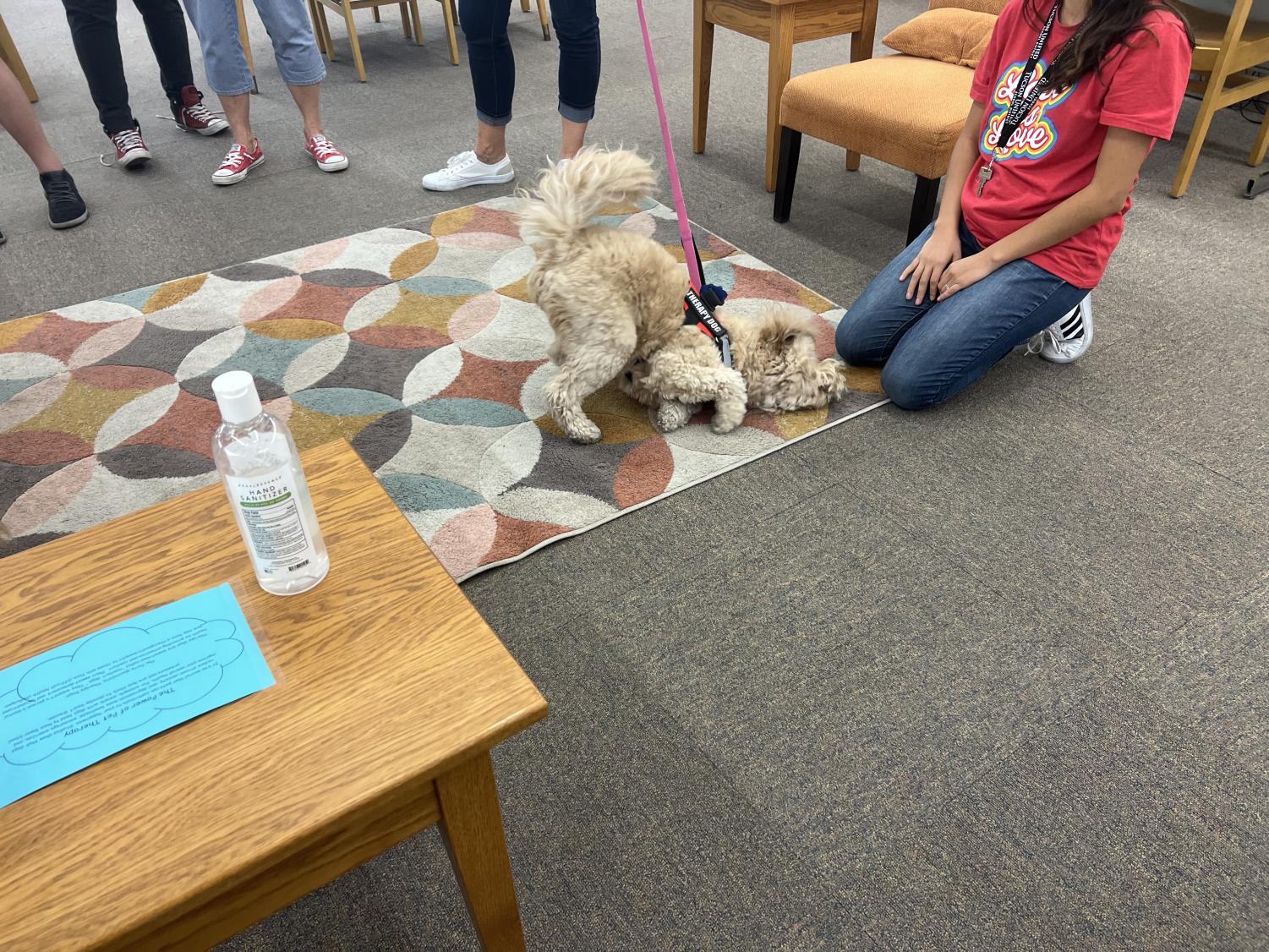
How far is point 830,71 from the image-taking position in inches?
97.1

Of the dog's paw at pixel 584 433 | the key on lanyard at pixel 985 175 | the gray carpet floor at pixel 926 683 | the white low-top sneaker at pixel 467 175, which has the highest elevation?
the key on lanyard at pixel 985 175

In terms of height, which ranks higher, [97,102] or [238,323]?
[97,102]

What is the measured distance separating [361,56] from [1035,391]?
366cm

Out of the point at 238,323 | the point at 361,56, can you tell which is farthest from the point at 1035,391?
the point at 361,56

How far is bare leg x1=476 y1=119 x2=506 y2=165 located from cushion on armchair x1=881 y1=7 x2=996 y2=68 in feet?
4.23

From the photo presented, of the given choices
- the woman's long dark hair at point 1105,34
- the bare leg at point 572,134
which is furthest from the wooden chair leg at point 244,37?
the woman's long dark hair at point 1105,34

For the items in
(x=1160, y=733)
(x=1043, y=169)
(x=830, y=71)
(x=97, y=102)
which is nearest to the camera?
(x=1160, y=733)

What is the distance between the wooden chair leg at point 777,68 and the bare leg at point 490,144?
0.89 metres

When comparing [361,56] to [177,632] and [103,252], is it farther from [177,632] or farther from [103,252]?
[177,632]

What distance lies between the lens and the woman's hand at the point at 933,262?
6.36 ft

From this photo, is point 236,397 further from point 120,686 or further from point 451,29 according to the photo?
point 451,29

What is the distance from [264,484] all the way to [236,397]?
8 cm

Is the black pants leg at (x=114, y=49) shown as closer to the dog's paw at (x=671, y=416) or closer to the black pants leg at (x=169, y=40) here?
the black pants leg at (x=169, y=40)

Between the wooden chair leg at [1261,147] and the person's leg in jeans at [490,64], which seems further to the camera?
the wooden chair leg at [1261,147]
